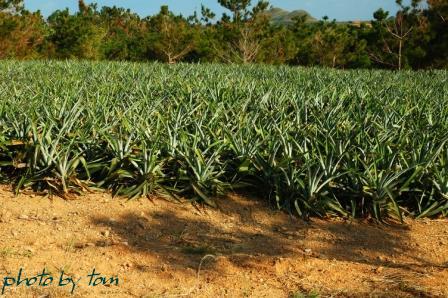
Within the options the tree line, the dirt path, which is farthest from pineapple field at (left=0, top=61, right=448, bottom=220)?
the tree line

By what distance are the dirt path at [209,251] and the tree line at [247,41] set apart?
61.2 ft

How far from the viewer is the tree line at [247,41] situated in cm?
2150

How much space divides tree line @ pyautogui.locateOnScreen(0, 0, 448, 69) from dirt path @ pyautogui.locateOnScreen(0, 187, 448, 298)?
18.6 meters

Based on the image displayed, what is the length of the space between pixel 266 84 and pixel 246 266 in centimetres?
537

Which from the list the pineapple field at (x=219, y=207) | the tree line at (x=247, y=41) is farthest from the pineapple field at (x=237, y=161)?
the tree line at (x=247, y=41)

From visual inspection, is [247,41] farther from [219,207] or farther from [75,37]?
[219,207]

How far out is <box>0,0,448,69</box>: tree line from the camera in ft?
70.5

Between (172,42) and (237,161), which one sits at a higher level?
(172,42)

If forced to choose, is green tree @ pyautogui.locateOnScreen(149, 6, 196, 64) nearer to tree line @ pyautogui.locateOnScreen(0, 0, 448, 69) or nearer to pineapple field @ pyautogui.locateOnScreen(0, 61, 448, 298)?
tree line @ pyautogui.locateOnScreen(0, 0, 448, 69)

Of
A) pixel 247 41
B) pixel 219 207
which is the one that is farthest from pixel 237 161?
pixel 247 41

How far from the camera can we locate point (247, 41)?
2288 cm

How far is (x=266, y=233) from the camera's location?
11.1 ft

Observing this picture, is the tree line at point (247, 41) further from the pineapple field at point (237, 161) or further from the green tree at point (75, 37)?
the pineapple field at point (237, 161)

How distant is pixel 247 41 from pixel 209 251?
20.6 metres
